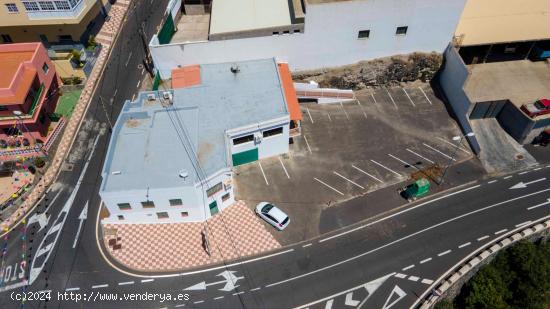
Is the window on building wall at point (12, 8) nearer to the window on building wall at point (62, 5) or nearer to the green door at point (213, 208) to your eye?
the window on building wall at point (62, 5)

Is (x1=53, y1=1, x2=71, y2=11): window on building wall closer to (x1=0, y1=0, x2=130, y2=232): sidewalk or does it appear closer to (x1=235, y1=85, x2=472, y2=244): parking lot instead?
(x1=0, y1=0, x2=130, y2=232): sidewalk

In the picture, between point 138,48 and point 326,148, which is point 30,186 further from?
point 326,148

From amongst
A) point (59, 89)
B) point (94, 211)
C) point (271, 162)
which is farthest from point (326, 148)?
point (59, 89)

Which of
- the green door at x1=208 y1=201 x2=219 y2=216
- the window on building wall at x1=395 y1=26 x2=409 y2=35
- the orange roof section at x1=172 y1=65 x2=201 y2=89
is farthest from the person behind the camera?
the window on building wall at x1=395 y1=26 x2=409 y2=35

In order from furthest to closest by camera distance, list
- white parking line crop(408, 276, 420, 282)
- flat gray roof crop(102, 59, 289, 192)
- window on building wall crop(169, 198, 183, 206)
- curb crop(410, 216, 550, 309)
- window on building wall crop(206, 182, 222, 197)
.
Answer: flat gray roof crop(102, 59, 289, 192)
window on building wall crop(206, 182, 222, 197)
window on building wall crop(169, 198, 183, 206)
white parking line crop(408, 276, 420, 282)
curb crop(410, 216, 550, 309)

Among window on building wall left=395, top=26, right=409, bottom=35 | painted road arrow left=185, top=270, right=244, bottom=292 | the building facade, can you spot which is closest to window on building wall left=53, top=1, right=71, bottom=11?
the building facade

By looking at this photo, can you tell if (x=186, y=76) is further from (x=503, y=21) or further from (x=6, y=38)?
(x=503, y=21)
